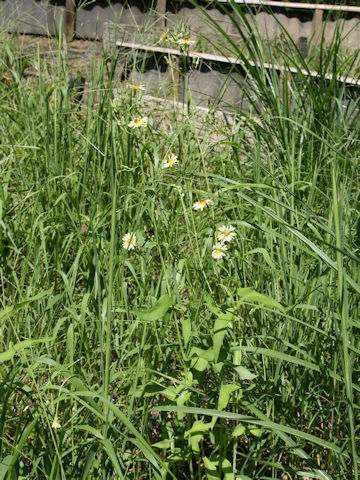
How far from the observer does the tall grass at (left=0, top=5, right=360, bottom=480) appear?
4.09 ft

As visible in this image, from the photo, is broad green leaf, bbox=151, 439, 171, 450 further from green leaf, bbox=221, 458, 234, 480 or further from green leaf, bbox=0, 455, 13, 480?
green leaf, bbox=0, 455, 13, 480

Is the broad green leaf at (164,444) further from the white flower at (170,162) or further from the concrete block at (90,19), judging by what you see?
the concrete block at (90,19)

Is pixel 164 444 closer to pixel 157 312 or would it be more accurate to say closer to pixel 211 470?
pixel 211 470

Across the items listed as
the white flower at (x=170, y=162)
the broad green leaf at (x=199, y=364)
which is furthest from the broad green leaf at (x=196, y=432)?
the white flower at (x=170, y=162)

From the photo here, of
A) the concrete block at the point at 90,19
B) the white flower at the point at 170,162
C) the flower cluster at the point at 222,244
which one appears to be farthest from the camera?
the concrete block at the point at 90,19

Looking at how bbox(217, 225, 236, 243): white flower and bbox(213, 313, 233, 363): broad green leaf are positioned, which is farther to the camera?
bbox(217, 225, 236, 243): white flower

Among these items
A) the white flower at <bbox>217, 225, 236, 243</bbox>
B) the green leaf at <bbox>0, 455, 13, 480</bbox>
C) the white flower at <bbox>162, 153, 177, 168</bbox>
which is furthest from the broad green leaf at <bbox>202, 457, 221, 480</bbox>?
the white flower at <bbox>162, 153, 177, 168</bbox>

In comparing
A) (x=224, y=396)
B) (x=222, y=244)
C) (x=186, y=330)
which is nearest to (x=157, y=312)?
(x=186, y=330)

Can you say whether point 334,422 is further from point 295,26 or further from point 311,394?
point 295,26

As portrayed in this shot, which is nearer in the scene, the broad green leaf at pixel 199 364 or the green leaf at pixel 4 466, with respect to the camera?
the green leaf at pixel 4 466

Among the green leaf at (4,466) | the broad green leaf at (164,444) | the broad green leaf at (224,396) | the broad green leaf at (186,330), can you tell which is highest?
the broad green leaf at (186,330)

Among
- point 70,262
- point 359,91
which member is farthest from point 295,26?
point 70,262

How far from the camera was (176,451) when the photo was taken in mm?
1340

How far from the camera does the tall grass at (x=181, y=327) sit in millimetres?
1248
